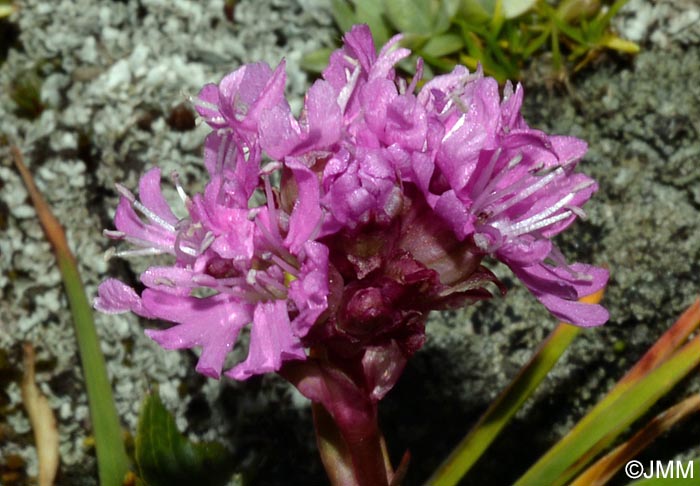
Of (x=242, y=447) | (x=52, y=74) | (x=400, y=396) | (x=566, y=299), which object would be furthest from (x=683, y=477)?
(x=52, y=74)

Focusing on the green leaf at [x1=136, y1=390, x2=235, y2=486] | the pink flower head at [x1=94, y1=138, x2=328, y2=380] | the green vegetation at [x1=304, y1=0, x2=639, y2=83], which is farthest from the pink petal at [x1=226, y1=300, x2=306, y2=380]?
the green vegetation at [x1=304, y1=0, x2=639, y2=83]

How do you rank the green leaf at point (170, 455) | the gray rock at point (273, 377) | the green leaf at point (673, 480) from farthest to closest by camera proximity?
the gray rock at point (273, 377), the green leaf at point (170, 455), the green leaf at point (673, 480)

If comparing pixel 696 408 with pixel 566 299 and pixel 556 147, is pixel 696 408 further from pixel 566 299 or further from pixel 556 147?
pixel 556 147

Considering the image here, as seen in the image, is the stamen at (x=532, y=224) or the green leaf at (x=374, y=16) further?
the green leaf at (x=374, y=16)

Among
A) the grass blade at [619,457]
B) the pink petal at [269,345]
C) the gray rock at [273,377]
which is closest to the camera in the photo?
the pink petal at [269,345]

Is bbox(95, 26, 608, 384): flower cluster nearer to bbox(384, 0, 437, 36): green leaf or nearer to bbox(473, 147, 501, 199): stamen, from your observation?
bbox(473, 147, 501, 199): stamen

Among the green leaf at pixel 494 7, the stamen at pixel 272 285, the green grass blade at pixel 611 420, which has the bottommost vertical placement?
Answer: the green grass blade at pixel 611 420

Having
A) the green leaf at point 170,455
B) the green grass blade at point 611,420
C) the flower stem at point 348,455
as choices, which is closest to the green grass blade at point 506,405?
the green grass blade at point 611,420

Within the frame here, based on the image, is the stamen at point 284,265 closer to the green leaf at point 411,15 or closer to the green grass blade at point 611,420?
the green grass blade at point 611,420
